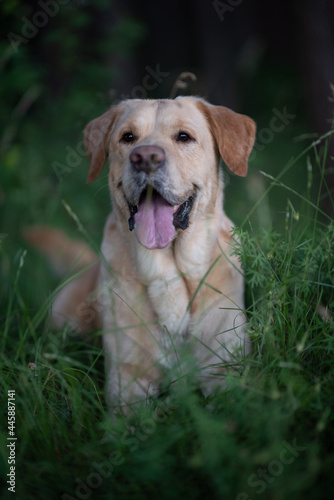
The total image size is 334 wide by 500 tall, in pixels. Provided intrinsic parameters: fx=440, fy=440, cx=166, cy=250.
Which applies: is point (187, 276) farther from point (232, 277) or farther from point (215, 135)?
point (215, 135)

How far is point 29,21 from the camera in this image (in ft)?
17.7

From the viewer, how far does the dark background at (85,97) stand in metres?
4.33

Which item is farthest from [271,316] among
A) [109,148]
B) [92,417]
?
[109,148]

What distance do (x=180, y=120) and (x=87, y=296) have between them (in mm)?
1587

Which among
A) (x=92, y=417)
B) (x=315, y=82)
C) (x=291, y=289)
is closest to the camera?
(x=92, y=417)

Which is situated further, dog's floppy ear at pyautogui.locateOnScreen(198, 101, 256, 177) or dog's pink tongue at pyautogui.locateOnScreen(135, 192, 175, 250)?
dog's floppy ear at pyautogui.locateOnScreen(198, 101, 256, 177)

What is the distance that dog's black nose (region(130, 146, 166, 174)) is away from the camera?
7.61 ft

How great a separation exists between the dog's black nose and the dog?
7 cm

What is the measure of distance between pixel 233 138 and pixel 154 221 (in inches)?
28.8
